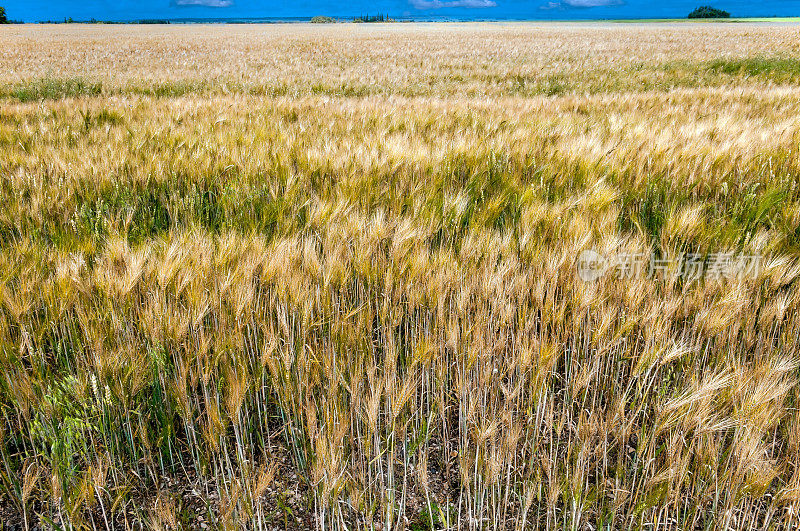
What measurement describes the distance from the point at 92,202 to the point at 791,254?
10.6 ft

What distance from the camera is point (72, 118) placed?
4.65m

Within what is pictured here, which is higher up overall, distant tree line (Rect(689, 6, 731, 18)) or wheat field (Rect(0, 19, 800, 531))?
distant tree line (Rect(689, 6, 731, 18))

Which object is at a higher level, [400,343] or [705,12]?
[705,12]

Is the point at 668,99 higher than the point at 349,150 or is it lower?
higher

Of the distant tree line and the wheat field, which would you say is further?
the distant tree line

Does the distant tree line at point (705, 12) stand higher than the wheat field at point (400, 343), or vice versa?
the distant tree line at point (705, 12)

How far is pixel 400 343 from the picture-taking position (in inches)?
54.1

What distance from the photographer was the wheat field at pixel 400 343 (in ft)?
3.40

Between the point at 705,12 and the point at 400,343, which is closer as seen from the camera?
the point at 400,343

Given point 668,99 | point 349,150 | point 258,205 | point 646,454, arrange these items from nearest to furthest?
point 646,454, point 258,205, point 349,150, point 668,99

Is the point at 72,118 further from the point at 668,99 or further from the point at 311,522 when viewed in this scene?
the point at 668,99

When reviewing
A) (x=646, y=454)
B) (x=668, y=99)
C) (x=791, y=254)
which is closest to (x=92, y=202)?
(x=646, y=454)

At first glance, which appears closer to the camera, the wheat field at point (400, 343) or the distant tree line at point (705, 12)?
the wheat field at point (400, 343)

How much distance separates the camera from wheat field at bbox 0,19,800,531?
104 centimetres
